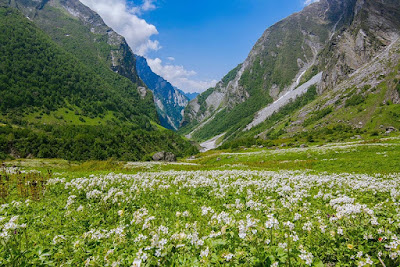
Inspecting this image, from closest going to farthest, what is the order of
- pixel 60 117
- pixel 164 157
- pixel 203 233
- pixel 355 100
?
pixel 203 233, pixel 164 157, pixel 355 100, pixel 60 117

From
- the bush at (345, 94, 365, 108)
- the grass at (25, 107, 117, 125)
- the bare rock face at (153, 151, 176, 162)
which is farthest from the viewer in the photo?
the grass at (25, 107, 117, 125)

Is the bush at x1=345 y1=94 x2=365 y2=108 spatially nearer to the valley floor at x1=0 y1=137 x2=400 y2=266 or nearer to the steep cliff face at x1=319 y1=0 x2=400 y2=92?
the steep cliff face at x1=319 y1=0 x2=400 y2=92

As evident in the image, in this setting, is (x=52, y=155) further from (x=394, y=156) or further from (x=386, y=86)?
(x=386, y=86)

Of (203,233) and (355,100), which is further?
(355,100)

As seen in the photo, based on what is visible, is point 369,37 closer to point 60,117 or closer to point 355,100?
point 355,100

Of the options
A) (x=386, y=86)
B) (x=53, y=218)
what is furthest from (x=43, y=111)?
(x=386, y=86)

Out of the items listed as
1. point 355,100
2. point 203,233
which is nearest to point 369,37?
point 355,100

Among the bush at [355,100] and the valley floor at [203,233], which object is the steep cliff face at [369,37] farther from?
the valley floor at [203,233]

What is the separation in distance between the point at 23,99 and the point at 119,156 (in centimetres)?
11328

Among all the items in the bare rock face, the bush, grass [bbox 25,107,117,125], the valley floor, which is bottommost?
the bare rock face

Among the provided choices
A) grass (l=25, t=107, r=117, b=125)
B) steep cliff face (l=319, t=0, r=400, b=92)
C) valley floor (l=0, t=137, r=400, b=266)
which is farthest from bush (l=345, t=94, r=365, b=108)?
grass (l=25, t=107, r=117, b=125)

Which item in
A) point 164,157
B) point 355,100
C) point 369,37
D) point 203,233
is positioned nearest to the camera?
point 203,233

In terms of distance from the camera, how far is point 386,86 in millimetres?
124938

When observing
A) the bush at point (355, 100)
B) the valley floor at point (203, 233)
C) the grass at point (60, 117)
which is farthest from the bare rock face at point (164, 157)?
the grass at point (60, 117)
